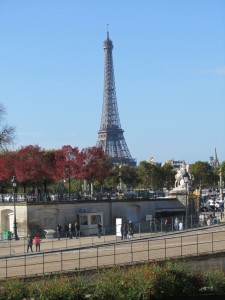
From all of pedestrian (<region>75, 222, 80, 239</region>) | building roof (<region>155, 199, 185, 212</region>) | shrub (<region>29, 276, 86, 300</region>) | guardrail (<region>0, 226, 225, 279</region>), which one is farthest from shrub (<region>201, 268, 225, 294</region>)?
building roof (<region>155, 199, 185, 212</region>)

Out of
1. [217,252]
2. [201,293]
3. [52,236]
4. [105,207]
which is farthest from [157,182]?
[201,293]

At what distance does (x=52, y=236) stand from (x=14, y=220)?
3.45 metres

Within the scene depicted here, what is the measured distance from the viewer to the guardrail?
→ 3538cm

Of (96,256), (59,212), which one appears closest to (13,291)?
(96,256)

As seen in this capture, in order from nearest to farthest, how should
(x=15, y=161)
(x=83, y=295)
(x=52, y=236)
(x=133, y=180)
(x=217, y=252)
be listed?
(x=83, y=295) → (x=217, y=252) → (x=52, y=236) → (x=15, y=161) → (x=133, y=180)

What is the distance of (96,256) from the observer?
3719cm

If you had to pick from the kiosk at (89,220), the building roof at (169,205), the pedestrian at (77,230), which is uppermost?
the building roof at (169,205)

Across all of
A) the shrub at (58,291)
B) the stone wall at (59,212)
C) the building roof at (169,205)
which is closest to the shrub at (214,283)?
the shrub at (58,291)

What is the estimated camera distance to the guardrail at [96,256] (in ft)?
116

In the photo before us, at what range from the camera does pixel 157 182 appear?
5167 inches

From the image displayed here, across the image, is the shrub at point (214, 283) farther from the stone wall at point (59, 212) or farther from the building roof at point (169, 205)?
the building roof at point (169, 205)

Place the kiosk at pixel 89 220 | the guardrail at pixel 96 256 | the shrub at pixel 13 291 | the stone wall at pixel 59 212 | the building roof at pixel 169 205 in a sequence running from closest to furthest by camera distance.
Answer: the shrub at pixel 13 291 → the guardrail at pixel 96 256 → the stone wall at pixel 59 212 → the kiosk at pixel 89 220 → the building roof at pixel 169 205

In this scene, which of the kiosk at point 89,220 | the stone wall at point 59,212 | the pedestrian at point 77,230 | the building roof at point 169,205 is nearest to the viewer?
the pedestrian at point 77,230

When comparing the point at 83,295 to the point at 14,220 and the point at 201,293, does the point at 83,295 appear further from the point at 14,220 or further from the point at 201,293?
the point at 14,220
